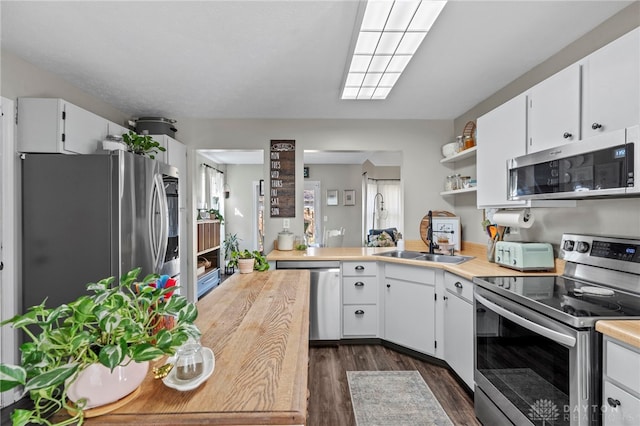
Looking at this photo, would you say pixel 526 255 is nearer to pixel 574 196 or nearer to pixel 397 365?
pixel 574 196

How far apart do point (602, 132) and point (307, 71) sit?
186 centimetres

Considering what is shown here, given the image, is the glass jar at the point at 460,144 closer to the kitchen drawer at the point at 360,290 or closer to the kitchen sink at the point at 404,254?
the kitchen sink at the point at 404,254

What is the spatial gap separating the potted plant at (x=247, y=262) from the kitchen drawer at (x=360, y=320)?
1.15 metres

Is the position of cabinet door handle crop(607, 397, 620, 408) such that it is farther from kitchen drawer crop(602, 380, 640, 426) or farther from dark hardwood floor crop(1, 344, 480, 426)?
dark hardwood floor crop(1, 344, 480, 426)

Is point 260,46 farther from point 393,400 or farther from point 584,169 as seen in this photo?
point 393,400

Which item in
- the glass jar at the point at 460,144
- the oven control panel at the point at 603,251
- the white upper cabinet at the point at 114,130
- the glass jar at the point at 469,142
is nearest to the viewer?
the oven control panel at the point at 603,251

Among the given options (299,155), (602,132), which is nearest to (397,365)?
(602,132)

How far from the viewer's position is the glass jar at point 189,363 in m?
0.77

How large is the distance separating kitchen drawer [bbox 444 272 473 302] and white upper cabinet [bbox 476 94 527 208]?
0.59 meters

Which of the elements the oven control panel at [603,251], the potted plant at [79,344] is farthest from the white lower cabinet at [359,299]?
the potted plant at [79,344]

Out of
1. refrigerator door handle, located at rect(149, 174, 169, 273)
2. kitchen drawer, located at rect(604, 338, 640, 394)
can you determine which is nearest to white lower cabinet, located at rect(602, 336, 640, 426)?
kitchen drawer, located at rect(604, 338, 640, 394)

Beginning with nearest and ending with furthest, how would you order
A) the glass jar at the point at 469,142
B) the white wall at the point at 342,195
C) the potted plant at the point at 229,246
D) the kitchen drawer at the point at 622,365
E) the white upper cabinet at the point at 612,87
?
1. the kitchen drawer at the point at 622,365
2. the white upper cabinet at the point at 612,87
3. the glass jar at the point at 469,142
4. the white wall at the point at 342,195
5. the potted plant at the point at 229,246

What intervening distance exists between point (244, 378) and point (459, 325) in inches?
76.0

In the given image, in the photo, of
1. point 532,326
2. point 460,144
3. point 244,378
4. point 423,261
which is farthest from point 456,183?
point 244,378
